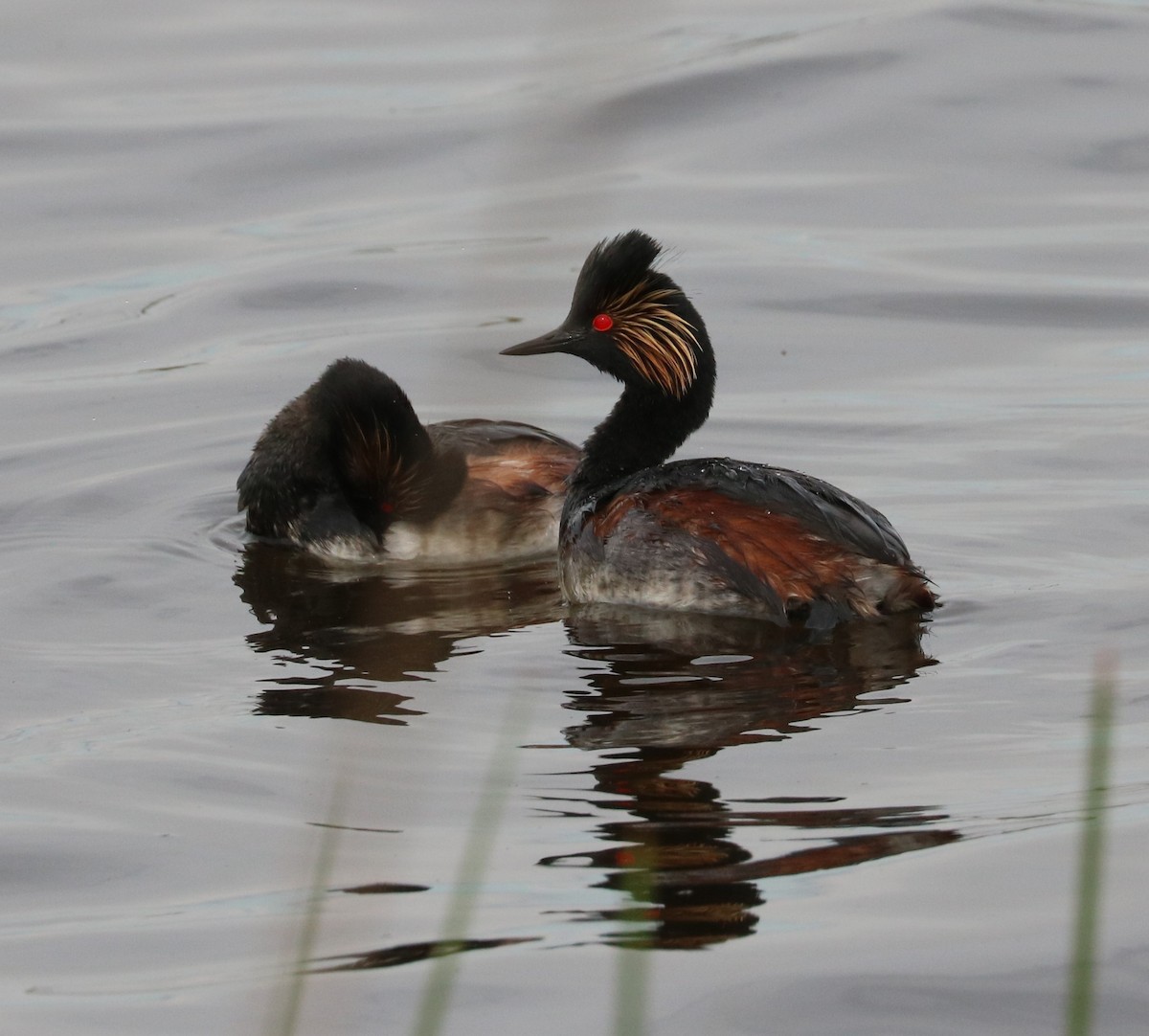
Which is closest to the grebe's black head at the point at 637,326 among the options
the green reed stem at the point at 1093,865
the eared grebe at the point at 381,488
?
the eared grebe at the point at 381,488

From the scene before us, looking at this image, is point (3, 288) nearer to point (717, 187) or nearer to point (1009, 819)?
point (717, 187)

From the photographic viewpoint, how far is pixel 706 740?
616cm

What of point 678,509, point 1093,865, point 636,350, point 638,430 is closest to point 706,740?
point 678,509

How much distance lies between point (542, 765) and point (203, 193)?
33.0ft

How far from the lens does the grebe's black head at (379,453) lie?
350 inches

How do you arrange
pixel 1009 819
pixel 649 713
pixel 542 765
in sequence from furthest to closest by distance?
pixel 649 713 < pixel 542 765 < pixel 1009 819

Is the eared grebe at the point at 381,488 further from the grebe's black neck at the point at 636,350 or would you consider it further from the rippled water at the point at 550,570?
the grebe's black neck at the point at 636,350

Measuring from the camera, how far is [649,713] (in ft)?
21.3

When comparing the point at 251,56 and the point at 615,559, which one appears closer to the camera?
the point at 615,559

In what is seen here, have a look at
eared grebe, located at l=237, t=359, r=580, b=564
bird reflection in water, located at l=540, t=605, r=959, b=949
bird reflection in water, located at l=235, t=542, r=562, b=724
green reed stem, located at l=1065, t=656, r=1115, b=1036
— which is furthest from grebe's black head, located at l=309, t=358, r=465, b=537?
green reed stem, located at l=1065, t=656, r=1115, b=1036

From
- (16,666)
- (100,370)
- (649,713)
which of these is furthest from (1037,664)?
(100,370)

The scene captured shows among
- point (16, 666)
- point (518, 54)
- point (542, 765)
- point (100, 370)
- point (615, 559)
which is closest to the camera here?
point (542, 765)

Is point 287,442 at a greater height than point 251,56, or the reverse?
point 251,56

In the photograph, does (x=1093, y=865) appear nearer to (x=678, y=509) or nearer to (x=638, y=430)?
(x=678, y=509)
